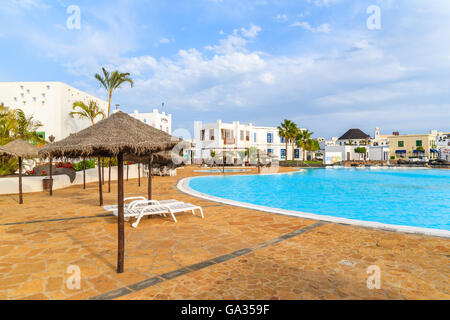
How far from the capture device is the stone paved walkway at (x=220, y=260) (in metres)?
3.22

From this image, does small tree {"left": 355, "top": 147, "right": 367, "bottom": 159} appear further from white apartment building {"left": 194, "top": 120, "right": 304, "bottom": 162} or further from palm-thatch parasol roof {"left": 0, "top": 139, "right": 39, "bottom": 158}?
palm-thatch parasol roof {"left": 0, "top": 139, "right": 39, "bottom": 158}

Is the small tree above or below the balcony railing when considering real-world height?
below

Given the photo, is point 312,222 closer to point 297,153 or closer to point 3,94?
point 3,94

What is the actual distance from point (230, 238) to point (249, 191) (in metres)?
10.1

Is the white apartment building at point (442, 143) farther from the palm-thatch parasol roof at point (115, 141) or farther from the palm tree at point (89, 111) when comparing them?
the palm-thatch parasol roof at point (115, 141)

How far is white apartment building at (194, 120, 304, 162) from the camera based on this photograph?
4478cm

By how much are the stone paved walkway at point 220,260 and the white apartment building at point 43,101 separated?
22841mm

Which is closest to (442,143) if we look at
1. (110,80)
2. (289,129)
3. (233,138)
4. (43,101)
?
(289,129)

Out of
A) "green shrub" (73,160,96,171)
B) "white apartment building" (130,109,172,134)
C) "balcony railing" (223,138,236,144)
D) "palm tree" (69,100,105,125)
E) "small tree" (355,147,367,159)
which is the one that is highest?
"white apartment building" (130,109,172,134)

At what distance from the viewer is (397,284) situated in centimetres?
336

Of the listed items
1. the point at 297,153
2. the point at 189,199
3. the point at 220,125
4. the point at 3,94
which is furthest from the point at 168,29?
the point at 297,153

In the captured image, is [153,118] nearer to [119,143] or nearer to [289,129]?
[289,129]

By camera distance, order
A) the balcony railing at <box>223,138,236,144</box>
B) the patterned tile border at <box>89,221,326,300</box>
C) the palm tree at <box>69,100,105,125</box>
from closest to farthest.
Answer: the patterned tile border at <box>89,221,326,300</box>, the palm tree at <box>69,100,105,125</box>, the balcony railing at <box>223,138,236,144</box>

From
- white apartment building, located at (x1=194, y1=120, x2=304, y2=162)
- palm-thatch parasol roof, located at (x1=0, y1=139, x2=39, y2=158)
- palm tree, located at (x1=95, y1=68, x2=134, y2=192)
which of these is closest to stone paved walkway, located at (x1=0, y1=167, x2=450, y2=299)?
palm-thatch parasol roof, located at (x1=0, y1=139, x2=39, y2=158)
